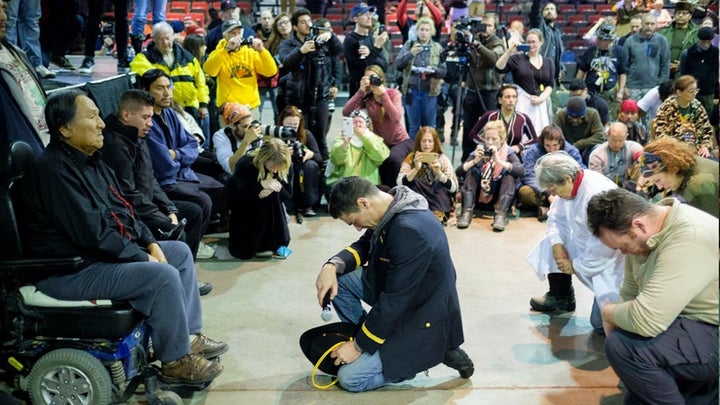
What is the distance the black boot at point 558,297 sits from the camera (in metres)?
4.37

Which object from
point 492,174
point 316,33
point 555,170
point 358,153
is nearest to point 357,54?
point 316,33

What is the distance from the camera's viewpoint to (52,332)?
122 inches

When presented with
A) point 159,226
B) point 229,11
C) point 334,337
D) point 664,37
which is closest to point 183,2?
point 229,11

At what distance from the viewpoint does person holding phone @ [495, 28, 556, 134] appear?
23.9 ft

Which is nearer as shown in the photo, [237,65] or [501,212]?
[501,212]

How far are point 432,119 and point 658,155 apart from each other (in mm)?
3808

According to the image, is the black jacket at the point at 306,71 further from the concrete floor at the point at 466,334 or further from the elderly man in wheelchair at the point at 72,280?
the elderly man in wheelchair at the point at 72,280

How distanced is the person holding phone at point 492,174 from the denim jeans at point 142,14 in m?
3.00

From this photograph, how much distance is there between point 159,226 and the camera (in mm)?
4117

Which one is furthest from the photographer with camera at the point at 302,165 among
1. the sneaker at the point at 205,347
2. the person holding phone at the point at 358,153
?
the sneaker at the point at 205,347

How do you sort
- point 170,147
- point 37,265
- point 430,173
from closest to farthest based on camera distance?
point 37,265
point 170,147
point 430,173

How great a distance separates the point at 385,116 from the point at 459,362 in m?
3.30

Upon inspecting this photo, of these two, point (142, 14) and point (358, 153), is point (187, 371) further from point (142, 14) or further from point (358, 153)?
point (142, 14)

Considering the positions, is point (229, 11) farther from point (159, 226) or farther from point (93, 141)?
point (93, 141)
